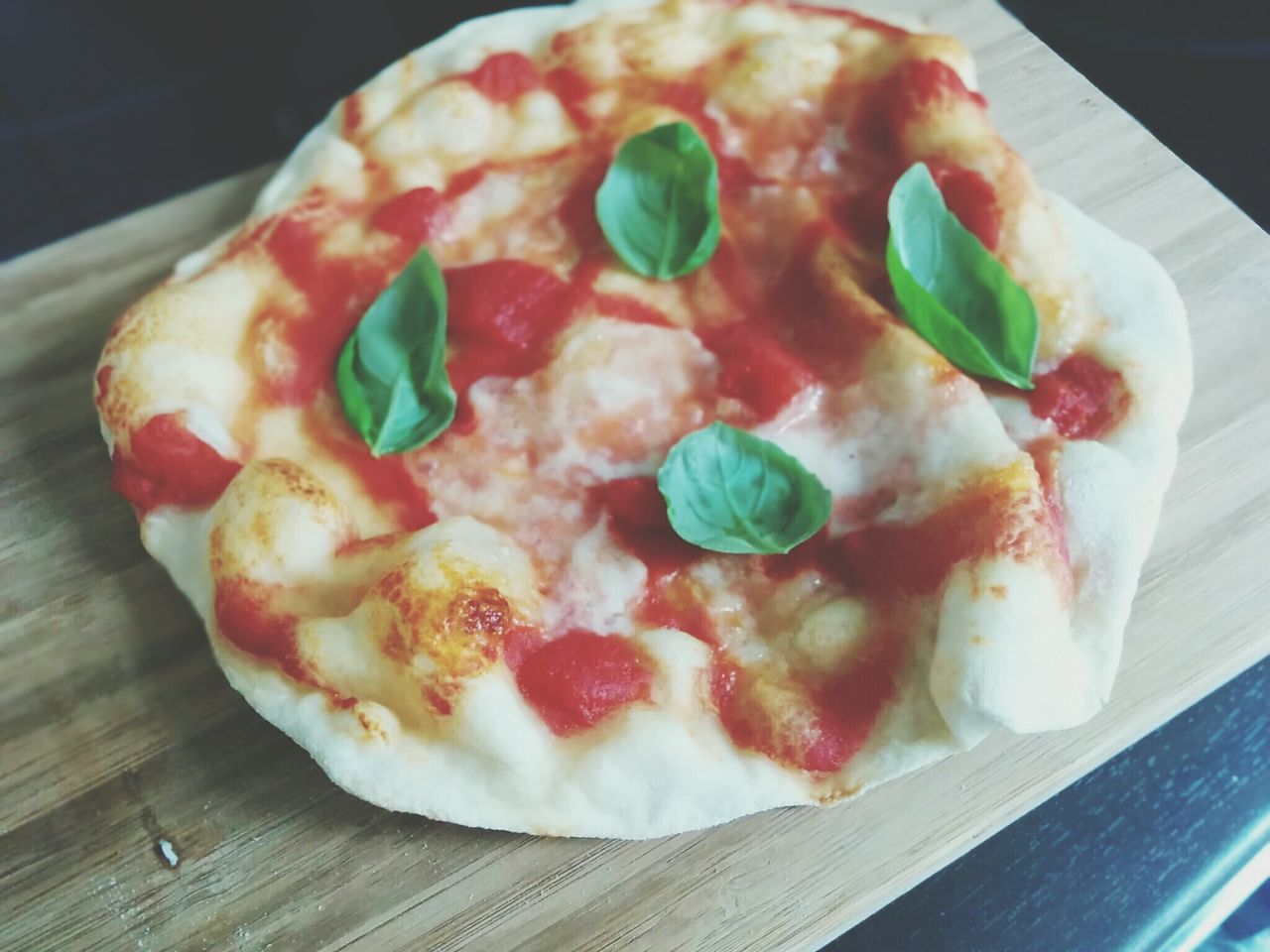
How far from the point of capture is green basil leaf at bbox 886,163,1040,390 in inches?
51.4

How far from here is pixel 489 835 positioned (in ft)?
3.94

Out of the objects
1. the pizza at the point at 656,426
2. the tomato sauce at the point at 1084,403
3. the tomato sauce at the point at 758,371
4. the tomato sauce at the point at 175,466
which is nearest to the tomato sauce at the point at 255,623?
the pizza at the point at 656,426

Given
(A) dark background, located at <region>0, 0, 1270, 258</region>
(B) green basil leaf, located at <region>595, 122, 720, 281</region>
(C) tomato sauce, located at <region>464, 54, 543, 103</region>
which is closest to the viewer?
(B) green basil leaf, located at <region>595, 122, 720, 281</region>

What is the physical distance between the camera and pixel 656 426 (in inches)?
51.9

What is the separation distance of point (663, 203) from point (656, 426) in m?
0.28

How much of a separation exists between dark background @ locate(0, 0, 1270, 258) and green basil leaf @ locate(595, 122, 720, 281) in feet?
2.85

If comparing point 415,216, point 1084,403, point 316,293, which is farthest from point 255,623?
point 1084,403

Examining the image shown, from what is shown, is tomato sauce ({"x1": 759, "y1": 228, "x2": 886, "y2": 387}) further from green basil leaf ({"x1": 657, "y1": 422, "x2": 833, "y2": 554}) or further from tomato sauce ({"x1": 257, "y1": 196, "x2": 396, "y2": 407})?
tomato sauce ({"x1": 257, "y1": 196, "x2": 396, "y2": 407})

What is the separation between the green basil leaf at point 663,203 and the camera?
4.61 ft

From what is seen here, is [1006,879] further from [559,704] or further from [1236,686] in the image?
[559,704]

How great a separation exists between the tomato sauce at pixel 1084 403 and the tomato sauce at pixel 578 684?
0.50 meters

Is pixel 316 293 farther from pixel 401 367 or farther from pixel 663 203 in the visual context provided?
pixel 663 203

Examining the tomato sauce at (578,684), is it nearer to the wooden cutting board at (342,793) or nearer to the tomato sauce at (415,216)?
the wooden cutting board at (342,793)

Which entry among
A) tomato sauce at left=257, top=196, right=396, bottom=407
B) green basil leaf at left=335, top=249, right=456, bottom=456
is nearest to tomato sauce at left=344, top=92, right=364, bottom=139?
tomato sauce at left=257, top=196, right=396, bottom=407
